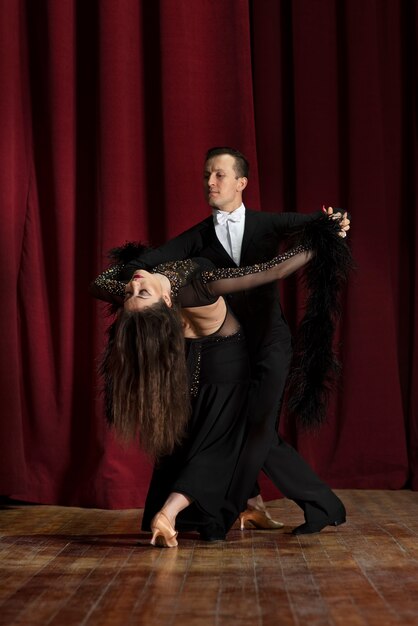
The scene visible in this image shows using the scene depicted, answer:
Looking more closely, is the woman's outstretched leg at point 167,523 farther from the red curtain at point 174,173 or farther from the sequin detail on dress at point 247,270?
the red curtain at point 174,173

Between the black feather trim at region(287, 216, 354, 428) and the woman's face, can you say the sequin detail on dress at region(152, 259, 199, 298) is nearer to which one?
the woman's face

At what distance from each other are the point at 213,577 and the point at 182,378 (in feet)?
2.47

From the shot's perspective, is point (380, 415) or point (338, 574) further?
point (380, 415)

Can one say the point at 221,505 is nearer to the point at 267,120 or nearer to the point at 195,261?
the point at 195,261

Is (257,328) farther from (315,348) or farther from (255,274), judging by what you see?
(255,274)

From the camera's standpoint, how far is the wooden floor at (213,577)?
7.17ft

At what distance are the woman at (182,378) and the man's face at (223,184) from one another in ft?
1.08

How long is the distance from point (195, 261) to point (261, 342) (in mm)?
449

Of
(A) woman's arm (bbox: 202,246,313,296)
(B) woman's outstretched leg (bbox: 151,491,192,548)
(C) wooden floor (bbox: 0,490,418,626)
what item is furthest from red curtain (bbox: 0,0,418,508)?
(A) woman's arm (bbox: 202,246,313,296)

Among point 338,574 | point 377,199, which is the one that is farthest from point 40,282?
point 338,574

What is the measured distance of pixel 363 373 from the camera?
4820mm

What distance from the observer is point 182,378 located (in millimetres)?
3145

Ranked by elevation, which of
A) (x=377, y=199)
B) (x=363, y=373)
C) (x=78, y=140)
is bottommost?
(x=363, y=373)

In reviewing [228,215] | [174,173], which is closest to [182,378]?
[228,215]
